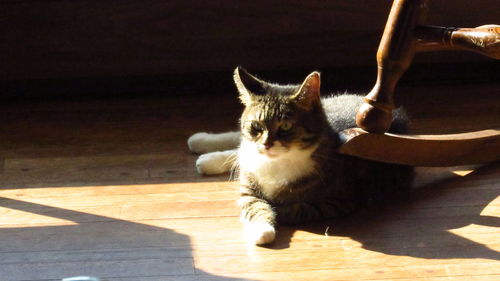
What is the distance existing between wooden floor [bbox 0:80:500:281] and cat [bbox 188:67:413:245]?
0.14 ft

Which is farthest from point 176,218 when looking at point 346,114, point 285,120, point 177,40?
point 177,40

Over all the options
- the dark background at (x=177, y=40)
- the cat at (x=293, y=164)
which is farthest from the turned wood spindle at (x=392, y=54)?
the dark background at (x=177, y=40)

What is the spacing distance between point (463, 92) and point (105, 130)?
1200 mm

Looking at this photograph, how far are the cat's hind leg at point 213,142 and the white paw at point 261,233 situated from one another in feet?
1.50

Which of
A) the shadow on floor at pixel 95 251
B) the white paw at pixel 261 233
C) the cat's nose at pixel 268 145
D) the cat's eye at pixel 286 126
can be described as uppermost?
the cat's eye at pixel 286 126

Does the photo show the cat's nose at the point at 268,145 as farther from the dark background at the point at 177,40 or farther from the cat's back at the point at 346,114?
the dark background at the point at 177,40

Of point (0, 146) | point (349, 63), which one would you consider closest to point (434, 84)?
point (349, 63)

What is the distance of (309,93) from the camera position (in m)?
1.77

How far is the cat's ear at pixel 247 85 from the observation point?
183 centimetres

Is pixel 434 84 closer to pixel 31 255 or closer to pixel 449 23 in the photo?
pixel 449 23

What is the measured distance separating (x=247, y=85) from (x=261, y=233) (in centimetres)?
37

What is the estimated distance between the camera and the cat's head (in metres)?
1.76

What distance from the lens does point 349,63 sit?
8.61 feet

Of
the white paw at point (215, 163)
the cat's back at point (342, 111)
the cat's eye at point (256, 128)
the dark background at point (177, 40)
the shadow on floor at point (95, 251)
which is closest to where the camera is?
the shadow on floor at point (95, 251)
